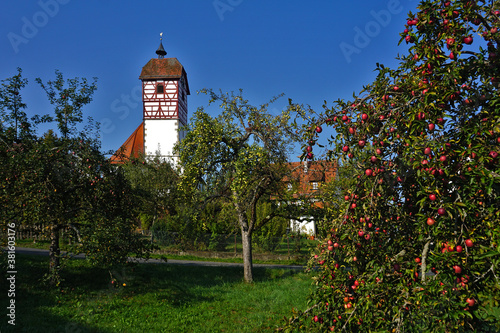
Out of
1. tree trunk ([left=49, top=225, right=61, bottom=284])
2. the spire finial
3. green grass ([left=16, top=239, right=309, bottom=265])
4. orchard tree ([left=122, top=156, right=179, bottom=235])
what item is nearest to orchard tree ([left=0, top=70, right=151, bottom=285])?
tree trunk ([left=49, top=225, right=61, bottom=284])

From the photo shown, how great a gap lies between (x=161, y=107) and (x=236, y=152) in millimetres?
30115

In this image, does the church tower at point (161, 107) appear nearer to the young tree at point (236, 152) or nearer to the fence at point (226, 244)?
the fence at point (226, 244)

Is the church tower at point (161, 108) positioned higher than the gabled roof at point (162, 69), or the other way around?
the gabled roof at point (162, 69)

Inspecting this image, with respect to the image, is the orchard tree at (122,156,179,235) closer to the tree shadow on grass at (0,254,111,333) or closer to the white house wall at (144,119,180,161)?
the white house wall at (144,119,180,161)

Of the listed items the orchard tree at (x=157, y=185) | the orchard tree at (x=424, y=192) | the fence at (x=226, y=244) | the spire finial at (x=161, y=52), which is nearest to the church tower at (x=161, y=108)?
the spire finial at (x=161, y=52)

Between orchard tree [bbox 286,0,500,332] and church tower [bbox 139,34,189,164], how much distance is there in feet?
124

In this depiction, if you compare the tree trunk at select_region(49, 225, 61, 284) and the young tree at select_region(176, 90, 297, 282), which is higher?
the young tree at select_region(176, 90, 297, 282)

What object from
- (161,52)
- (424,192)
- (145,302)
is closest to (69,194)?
(145,302)

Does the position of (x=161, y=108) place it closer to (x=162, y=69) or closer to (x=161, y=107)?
(x=161, y=107)

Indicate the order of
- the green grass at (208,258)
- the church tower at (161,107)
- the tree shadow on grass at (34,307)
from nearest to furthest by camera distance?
the tree shadow on grass at (34,307)
the green grass at (208,258)
the church tower at (161,107)

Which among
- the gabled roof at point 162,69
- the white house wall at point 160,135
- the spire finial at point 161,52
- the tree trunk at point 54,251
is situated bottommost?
the tree trunk at point 54,251

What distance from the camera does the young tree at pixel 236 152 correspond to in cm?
1267

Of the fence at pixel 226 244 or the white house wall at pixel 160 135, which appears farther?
the white house wall at pixel 160 135

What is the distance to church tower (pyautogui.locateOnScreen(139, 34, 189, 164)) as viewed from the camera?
40.5 meters
